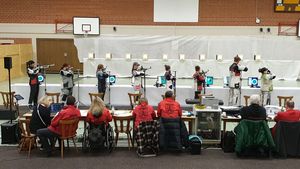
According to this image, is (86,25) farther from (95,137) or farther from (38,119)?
(95,137)

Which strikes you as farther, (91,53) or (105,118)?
(91,53)

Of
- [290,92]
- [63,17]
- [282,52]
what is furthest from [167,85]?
[63,17]

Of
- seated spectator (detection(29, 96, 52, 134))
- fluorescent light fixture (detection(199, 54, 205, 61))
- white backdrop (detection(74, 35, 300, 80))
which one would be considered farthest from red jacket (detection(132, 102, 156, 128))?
fluorescent light fixture (detection(199, 54, 205, 61))

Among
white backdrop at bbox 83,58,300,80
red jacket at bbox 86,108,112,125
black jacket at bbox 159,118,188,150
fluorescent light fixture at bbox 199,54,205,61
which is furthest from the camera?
fluorescent light fixture at bbox 199,54,205,61

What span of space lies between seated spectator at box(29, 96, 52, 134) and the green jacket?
3614 mm

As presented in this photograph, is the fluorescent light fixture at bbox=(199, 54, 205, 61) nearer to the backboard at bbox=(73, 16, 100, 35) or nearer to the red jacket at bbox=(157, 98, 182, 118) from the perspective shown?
the backboard at bbox=(73, 16, 100, 35)

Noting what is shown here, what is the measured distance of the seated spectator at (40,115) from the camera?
21.7ft

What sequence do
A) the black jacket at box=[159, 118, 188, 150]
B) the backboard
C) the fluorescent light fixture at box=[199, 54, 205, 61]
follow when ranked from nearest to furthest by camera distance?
the black jacket at box=[159, 118, 188, 150]
the fluorescent light fixture at box=[199, 54, 205, 61]
the backboard

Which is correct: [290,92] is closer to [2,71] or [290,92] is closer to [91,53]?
[91,53]

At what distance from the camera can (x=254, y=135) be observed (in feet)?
21.6

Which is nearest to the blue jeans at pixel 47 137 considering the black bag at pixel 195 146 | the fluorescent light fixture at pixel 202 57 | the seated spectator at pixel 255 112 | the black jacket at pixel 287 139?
the black bag at pixel 195 146

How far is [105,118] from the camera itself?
22.2ft

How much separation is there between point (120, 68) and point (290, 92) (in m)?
8.13

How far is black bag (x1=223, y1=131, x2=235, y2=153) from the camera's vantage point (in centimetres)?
702
